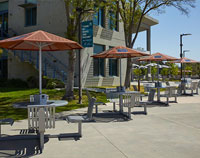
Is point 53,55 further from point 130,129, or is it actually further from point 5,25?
point 130,129

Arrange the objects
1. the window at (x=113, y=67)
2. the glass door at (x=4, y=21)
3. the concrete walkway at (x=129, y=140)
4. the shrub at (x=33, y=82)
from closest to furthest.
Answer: the concrete walkway at (x=129, y=140), the shrub at (x=33, y=82), the glass door at (x=4, y=21), the window at (x=113, y=67)

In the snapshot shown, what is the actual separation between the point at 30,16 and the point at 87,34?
40.7ft

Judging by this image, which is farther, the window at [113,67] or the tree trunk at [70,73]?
the window at [113,67]

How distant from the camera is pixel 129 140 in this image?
21.1 feet

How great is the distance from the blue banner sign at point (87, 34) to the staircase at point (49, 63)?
25.9ft

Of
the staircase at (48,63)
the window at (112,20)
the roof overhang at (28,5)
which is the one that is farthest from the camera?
the roof overhang at (28,5)

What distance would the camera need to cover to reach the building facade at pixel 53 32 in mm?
22312

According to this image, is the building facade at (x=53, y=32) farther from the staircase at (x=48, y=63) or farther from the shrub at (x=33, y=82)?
the shrub at (x=33, y=82)

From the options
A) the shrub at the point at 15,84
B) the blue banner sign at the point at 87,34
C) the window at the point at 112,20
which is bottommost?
the shrub at the point at 15,84

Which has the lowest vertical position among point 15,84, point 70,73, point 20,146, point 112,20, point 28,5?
point 20,146

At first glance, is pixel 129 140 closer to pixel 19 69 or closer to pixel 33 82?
pixel 33 82

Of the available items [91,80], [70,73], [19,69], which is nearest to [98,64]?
[91,80]

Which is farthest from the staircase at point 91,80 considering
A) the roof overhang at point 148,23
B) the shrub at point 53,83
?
the roof overhang at point 148,23

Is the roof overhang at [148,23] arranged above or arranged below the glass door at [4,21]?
above
